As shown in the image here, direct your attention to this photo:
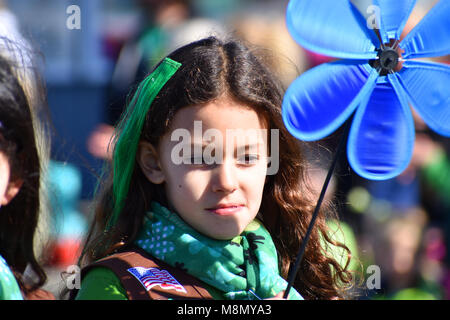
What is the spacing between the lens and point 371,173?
150 cm

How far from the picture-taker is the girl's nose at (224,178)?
1546 mm

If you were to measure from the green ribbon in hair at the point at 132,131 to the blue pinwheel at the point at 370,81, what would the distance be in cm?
39

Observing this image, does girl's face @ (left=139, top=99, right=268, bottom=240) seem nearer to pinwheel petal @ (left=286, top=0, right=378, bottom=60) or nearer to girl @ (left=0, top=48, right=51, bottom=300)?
pinwheel petal @ (left=286, top=0, right=378, bottom=60)

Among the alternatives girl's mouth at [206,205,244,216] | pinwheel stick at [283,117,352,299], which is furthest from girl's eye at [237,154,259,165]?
pinwheel stick at [283,117,352,299]

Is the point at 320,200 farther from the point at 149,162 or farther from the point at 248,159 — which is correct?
the point at 149,162

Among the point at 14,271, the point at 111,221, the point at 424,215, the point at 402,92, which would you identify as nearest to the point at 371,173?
the point at 402,92

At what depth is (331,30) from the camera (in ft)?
4.87

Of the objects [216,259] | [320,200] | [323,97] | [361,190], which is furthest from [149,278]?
[361,190]

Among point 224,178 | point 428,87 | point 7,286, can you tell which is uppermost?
point 428,87

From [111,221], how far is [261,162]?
423 mm

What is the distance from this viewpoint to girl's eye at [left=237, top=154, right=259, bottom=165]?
1.59 meters

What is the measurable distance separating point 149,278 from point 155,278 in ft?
0.05

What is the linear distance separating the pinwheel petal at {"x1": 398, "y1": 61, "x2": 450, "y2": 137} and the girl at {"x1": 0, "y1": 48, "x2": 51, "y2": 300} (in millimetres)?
940
